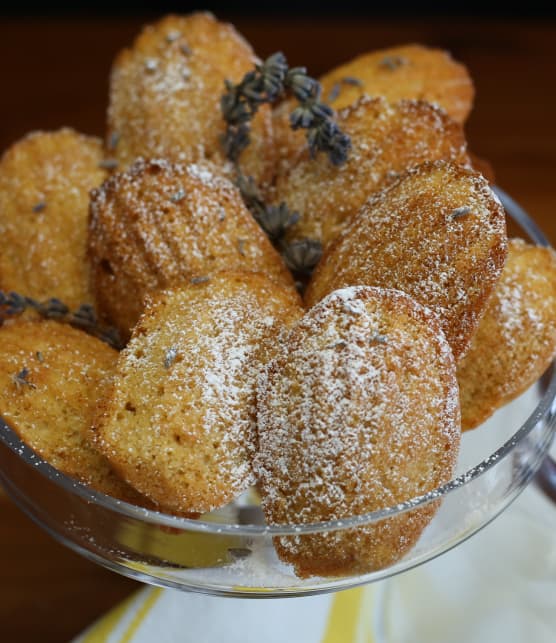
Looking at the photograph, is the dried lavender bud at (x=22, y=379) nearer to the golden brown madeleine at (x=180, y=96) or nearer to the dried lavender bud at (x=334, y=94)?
the golden brown madeleine at (x=180, y=96)

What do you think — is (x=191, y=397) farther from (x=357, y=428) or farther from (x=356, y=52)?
(x=356, y=52)

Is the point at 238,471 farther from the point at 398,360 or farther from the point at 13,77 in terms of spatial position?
the point at 13,77

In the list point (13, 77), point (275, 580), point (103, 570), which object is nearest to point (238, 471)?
point (275, 580)

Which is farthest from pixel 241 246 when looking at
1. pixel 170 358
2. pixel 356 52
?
pixel 356 52

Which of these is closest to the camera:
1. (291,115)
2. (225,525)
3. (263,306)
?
(225,525)

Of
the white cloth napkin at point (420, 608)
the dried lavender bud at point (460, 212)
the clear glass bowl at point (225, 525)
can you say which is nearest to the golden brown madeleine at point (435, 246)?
the dried lavender bud at point (460, 212)

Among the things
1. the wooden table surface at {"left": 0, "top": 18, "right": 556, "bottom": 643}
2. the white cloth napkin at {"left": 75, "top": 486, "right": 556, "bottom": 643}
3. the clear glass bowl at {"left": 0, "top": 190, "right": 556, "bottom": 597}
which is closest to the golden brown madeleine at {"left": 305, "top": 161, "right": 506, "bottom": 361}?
the clear glass bowl at {"left": 0, "top": 190, "right": 556, "bottom": 597}
